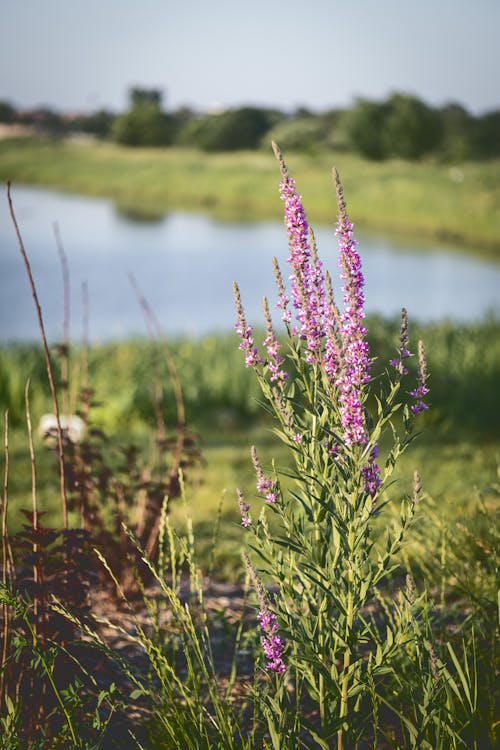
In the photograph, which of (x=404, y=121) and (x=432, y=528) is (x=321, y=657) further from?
(x=404, y=121)

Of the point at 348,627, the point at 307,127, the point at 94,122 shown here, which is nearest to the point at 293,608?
the point at 348,627

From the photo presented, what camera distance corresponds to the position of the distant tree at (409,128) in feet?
114

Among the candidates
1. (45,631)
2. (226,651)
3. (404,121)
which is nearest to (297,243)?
(45,631)

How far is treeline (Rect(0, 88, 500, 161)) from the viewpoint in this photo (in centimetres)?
3628

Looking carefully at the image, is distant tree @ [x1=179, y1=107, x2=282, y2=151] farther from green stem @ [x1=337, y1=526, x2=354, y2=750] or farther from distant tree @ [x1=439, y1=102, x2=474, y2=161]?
green stem @ [x1=337, y1=526, x2=354, y2=750]

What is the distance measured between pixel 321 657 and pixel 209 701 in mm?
1045

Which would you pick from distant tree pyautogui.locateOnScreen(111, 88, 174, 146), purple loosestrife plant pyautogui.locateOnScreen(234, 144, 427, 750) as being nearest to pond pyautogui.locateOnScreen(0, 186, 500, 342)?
purple loosestrife plant pyautogui.locateOnScreen(234, 144, 427, 750)

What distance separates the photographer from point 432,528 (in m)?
3.70

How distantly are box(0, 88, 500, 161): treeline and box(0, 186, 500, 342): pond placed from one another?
10.3 meters

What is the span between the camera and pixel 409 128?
35750 mm

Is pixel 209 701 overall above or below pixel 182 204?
below

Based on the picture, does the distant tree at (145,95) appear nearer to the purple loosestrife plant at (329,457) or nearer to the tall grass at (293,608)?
the tall grass at (293,608)

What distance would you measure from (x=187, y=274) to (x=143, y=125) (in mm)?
31001

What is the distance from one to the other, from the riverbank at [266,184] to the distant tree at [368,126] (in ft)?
2.96
